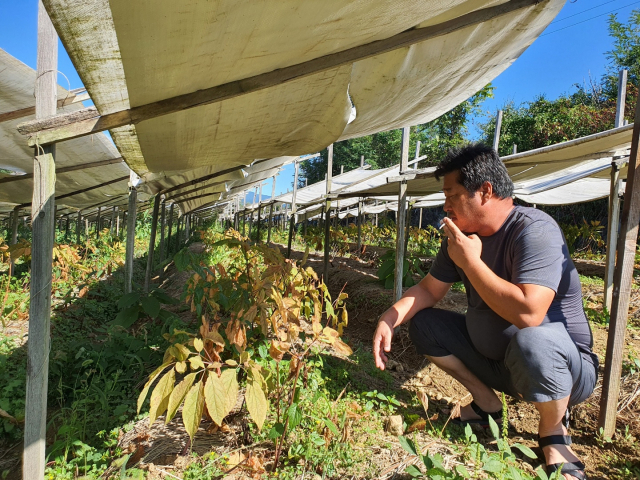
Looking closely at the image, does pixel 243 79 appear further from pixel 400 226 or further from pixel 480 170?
pixel 400 226

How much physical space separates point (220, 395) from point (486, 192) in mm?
1503

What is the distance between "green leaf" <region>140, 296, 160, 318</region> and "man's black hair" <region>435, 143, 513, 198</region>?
2.18m

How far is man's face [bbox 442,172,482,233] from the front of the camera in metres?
2.06

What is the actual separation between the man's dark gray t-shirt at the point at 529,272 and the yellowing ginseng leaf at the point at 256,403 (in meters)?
1.19

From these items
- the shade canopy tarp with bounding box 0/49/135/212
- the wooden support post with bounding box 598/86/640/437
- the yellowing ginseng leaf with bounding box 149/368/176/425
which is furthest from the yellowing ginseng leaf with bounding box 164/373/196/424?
the shade canopy tarp with bounding box 0/49/135/212

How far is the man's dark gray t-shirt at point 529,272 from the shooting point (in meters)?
1.85

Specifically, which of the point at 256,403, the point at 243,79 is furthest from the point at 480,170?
the point at 256,403

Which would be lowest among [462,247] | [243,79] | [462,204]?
[462,247]

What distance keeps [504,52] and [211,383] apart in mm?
2495

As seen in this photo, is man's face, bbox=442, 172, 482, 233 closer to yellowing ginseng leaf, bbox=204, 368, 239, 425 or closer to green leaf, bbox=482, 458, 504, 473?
green leaf, bbox=482, 458, 504, 473

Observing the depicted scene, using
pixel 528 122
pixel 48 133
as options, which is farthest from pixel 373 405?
pixel 528 122

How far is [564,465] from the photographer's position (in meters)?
1.75

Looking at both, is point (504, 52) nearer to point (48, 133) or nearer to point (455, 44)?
point (455, 44)

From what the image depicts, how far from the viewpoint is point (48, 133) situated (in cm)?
168
